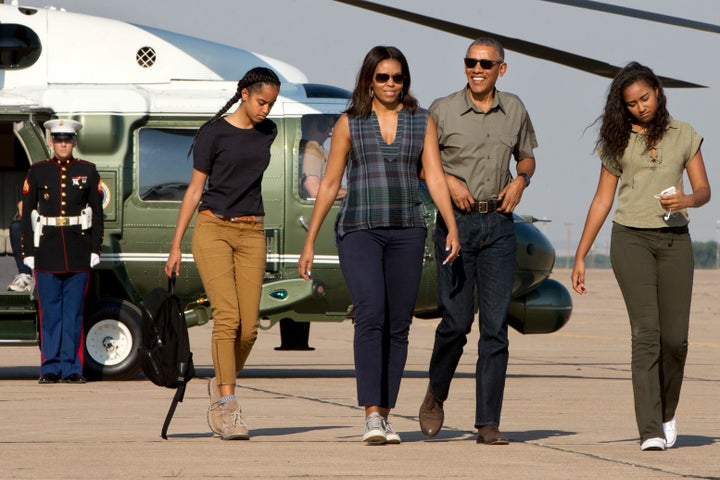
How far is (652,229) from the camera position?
24.8ft

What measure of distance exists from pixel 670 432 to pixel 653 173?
1314mm

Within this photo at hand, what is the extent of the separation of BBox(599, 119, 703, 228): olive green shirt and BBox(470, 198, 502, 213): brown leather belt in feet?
2.07

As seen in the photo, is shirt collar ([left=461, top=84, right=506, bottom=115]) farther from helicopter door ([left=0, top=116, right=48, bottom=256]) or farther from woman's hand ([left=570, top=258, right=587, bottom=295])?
helicopter door ([left=0, top=116, right=48, bottom=256])

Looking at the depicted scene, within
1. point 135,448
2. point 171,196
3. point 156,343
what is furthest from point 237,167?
point 171,196

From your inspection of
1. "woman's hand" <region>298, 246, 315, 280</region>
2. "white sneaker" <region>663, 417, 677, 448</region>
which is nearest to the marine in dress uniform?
"woman's hand" <region>298, 246, 315, 280</region>

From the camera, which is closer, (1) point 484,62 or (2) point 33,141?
(1) point 484,62

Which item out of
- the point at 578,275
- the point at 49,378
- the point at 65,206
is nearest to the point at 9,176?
the point at 65,206

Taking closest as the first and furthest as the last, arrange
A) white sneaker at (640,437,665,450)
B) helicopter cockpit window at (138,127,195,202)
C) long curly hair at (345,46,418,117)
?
white sneaker at (640,437,665,450), long curly hair at (345,46,418,117), helicopter cockpit window at (138,127,195,202)

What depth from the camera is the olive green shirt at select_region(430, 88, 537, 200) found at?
7.75 meters

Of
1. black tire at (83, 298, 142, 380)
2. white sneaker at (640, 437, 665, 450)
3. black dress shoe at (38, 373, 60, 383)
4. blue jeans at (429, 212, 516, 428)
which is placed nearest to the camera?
white sneaker at (640, 437, 665, 450)

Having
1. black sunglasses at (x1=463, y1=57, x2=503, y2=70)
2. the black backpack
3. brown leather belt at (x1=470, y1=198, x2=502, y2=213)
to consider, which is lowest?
the black backpack

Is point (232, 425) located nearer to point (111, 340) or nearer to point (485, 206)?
point (485, 206)

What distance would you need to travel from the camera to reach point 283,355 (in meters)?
17.2

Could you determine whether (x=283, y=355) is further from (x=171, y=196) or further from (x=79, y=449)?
(x=79, y=449)
